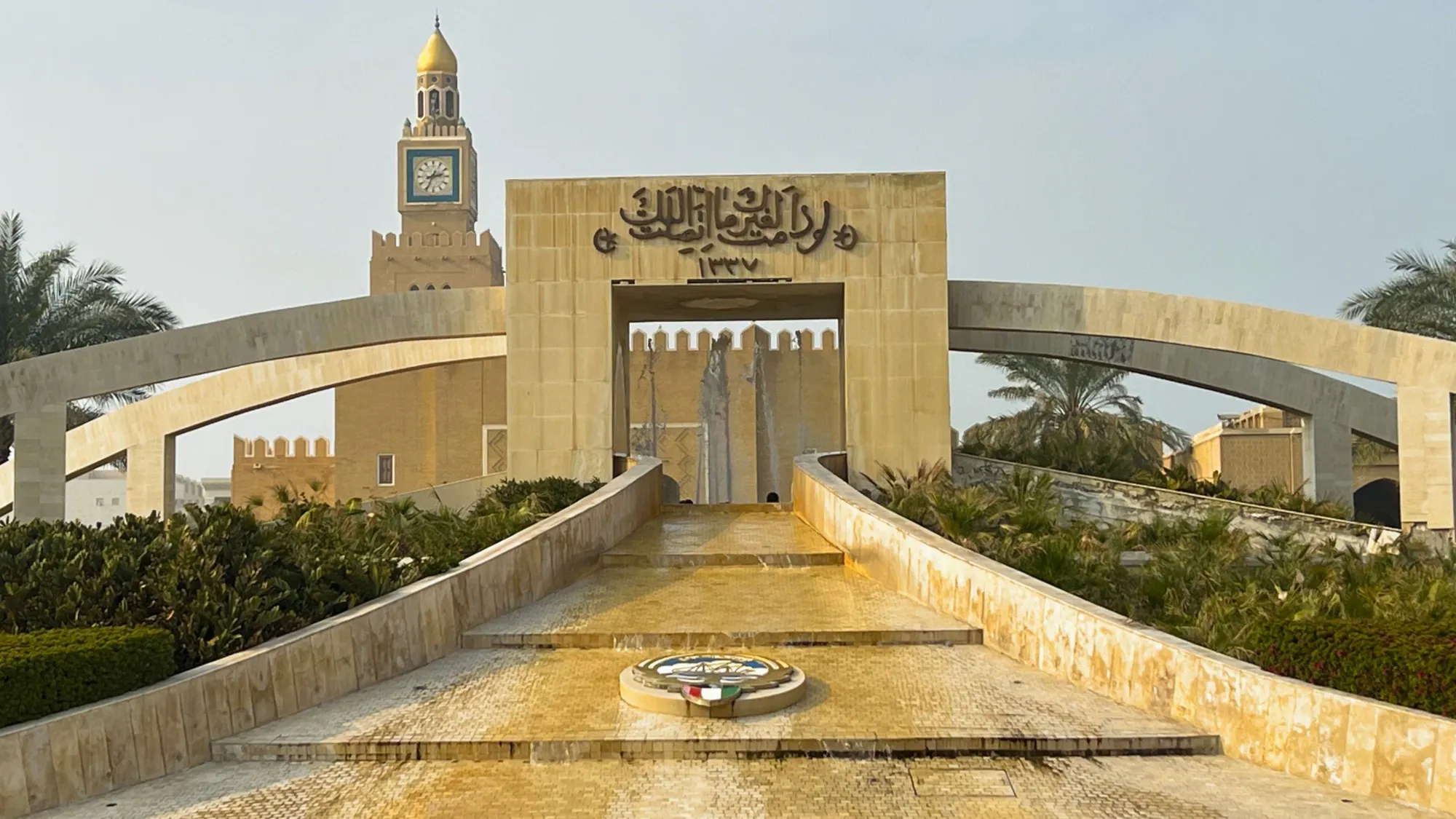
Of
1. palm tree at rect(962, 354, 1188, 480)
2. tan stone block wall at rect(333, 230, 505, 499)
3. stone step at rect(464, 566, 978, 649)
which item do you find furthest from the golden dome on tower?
stone step at rect(464, 566, 978, 649)

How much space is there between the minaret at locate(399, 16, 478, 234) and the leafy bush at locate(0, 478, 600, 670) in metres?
56.5

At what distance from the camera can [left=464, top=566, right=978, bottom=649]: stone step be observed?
10062mm

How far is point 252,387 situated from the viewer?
82.9ft

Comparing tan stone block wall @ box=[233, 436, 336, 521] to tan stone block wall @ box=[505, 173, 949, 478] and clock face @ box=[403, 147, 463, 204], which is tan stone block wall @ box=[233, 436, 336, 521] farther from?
tan stone block wall @ box=[505, 173, 949, 478]

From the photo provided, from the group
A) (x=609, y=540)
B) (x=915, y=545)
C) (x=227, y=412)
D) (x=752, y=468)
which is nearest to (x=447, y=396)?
(x=752, y=468)

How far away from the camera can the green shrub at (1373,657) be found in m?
6.64

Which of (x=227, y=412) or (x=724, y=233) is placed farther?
(x=227, y=412)

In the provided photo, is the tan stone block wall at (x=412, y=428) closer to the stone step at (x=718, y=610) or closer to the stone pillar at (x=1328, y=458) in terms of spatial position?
the stone pillar at (x=1328, y=458)

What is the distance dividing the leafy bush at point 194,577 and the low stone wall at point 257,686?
258 millimetres

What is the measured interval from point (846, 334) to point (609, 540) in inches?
307

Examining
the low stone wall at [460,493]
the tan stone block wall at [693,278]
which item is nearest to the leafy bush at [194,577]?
the tan stone block wall at [693,278]

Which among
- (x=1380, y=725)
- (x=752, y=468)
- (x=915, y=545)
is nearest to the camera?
(x=1380, y=725)

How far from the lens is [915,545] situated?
38.2 feet

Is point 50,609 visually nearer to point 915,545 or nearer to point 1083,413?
point 915,545
